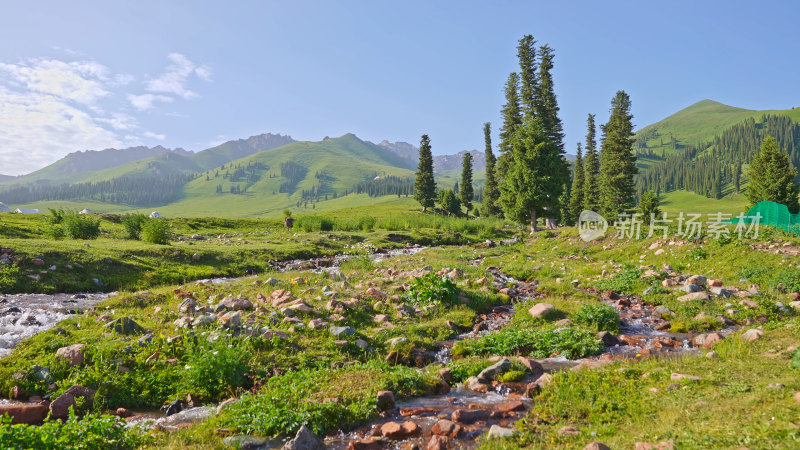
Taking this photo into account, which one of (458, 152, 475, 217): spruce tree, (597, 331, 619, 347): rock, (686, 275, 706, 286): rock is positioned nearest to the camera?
(597, 331, 619, 347): rock

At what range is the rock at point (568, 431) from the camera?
213 inches

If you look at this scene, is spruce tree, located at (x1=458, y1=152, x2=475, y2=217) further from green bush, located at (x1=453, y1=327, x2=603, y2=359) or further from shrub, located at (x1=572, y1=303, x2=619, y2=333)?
green bush, located at (x1=453, y1=327, x2=603, y2=359)

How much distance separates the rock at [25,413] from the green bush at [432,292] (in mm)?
9074

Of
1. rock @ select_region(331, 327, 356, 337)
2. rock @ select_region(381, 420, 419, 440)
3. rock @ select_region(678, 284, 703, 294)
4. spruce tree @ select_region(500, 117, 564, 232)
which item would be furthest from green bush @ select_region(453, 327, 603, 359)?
spruce tree @ select_region(500, 117, 564, 232)

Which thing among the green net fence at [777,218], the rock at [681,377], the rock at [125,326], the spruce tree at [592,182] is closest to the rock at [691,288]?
the rock at [681,377]

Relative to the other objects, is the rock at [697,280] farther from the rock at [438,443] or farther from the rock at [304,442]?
the rock at [304,442]

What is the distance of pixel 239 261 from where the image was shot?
78.8ft

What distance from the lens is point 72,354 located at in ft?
26.4

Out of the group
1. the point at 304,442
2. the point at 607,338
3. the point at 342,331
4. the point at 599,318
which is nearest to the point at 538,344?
the point at 607,338

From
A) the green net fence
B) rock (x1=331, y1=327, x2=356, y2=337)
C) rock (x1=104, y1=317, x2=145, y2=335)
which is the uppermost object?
the green net fence

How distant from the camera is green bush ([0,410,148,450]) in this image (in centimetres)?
476

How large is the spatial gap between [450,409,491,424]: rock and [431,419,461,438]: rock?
1.06 feet

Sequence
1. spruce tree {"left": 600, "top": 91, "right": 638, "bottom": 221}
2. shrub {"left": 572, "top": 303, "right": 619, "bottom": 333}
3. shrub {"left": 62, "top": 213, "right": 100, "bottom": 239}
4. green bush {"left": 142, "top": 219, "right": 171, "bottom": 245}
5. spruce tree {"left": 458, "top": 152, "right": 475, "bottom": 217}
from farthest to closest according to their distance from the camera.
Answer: spruce tree {"left": 458, "top": 152, "right": 475, "bottom": 217}, spruce tree {"left": 600, "top": 91, "right": 638, "bottom": 221}, shrub {"left": 62, "top": 213, "right": 100, "bottom": 239}, green bush {"left": 142, "top": 219, "right": 171, "bottom": 245}, shrub {"left": 572, "top": 303, "right": 619, "bottom": 333}

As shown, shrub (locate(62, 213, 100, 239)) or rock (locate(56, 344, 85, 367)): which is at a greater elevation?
shrub (locate(62, 213, 100, 239))
